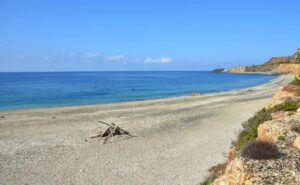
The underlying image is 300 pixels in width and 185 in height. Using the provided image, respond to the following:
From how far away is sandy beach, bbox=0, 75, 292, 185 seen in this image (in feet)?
45.1

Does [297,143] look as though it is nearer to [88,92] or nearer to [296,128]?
[296,128]

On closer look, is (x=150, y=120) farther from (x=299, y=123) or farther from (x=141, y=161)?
(x=299, y=123)

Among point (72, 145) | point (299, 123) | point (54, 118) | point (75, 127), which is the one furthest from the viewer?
point (54, 118)

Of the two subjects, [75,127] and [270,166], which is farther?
[75,127]

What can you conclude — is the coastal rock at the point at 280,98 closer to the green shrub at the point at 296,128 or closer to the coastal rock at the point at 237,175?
the green shrub at the point at 296,128

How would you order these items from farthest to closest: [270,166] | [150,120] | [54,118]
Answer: [54,118], [150,120], [270,166]

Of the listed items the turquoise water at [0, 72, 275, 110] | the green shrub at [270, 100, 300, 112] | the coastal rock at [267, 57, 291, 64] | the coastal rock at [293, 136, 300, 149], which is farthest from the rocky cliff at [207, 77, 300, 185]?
the coastal rock at [267, 57, 291, 64]

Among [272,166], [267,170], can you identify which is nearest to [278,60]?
[272,166]

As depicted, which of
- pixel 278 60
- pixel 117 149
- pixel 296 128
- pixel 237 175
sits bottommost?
pixel 117 149

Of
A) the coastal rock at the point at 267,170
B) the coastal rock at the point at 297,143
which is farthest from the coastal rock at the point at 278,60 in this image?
the coastal rock at the point at 267,170

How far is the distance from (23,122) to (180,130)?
12.6 m

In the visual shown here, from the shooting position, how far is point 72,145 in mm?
18578

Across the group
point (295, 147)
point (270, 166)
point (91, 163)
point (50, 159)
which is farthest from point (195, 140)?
point (270, 166)

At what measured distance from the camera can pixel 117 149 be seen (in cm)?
1783
